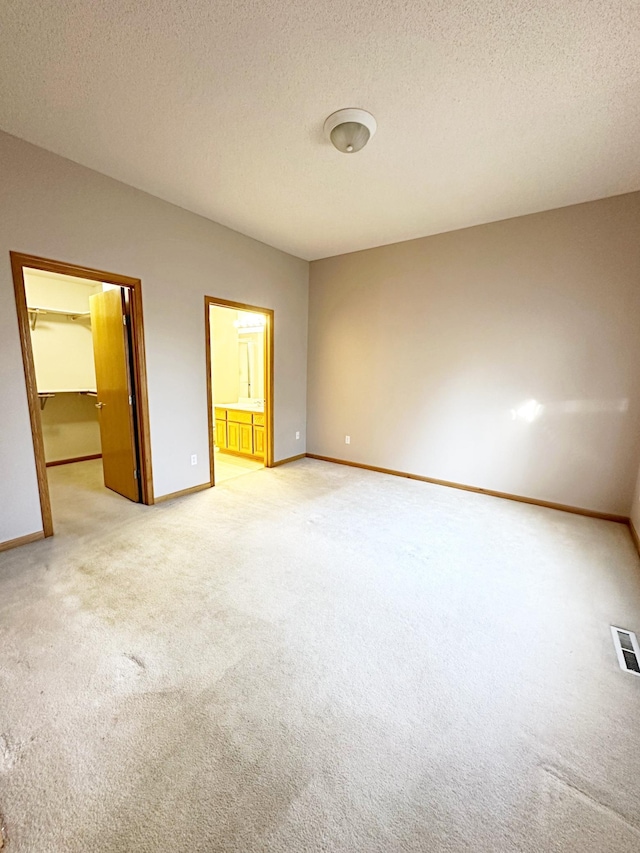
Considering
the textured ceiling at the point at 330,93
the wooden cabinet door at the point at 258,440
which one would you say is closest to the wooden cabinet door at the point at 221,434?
the wooden cabinet door at the point at 258,440

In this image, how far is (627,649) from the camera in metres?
1.74

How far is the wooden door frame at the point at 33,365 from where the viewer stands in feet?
7.98

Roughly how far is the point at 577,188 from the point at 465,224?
978 millimetres

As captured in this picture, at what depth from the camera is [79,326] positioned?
4.98 meters

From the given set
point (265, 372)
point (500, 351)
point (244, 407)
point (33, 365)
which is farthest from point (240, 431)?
point (500, 351)

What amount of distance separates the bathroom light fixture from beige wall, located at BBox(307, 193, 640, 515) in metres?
2.04

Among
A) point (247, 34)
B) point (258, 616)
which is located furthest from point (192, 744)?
point (247, 34)

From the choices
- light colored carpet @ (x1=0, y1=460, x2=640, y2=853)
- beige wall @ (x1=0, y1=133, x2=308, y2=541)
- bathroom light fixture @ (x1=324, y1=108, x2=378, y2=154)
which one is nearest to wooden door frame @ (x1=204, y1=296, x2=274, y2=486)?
beige wall @ (x1=0, y1=133, x2=308, y2=541)

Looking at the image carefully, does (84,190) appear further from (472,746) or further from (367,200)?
(472,746)

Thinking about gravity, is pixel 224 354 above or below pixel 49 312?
below

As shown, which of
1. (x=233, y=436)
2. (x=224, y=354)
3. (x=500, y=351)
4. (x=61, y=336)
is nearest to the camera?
(x=500, y=351)

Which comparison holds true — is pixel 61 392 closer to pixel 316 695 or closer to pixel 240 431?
pixel 240 431

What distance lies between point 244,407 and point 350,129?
380cm

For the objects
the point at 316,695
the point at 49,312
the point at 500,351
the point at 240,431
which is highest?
the point at 49,312
